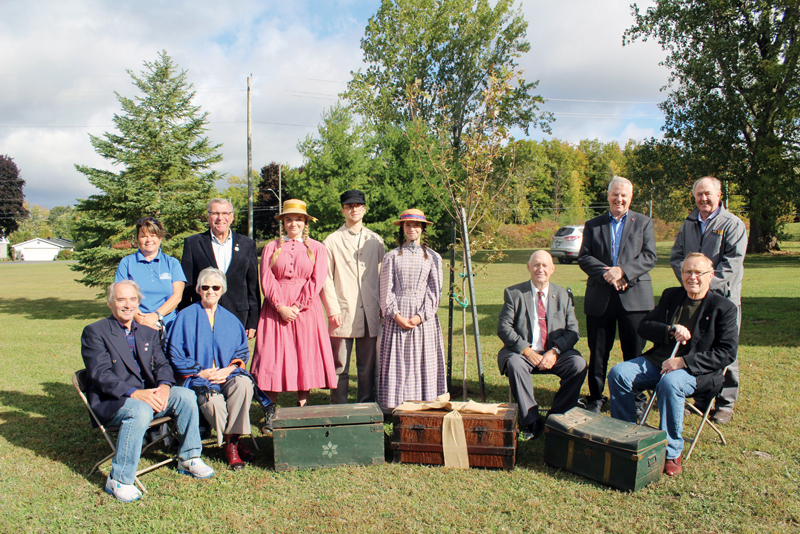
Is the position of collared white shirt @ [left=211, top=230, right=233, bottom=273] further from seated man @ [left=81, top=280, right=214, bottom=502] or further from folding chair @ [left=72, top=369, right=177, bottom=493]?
folding chair @ [left=72, top=369, right=177, bottom=493]

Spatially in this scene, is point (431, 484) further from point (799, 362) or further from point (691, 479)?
point (799, 362)

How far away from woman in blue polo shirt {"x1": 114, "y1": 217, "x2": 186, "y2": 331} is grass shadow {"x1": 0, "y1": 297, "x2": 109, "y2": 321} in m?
9.11

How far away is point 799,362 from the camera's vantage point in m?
6.39

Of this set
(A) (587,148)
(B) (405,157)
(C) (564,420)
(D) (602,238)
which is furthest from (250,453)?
(A) (587,148)

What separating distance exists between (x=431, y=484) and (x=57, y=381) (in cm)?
533

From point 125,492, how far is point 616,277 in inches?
162

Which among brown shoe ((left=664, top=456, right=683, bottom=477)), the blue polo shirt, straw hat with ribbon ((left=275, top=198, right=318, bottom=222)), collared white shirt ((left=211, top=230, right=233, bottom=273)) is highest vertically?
straw hat with ribbon ((left=275, top=198, right=318, bottom=222))

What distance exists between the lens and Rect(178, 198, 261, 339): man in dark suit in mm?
4680

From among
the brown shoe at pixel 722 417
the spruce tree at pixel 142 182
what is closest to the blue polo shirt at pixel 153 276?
the brown shoe at pixel 722 417

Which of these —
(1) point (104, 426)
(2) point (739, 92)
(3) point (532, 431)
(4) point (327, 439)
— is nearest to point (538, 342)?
(3) point (532, 431)

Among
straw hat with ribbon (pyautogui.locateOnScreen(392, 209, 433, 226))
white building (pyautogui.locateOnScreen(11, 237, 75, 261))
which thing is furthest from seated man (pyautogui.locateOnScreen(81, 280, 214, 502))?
white building (pyautogui.locateOnScreen(11, 237, 75, 261))

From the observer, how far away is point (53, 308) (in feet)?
47.1

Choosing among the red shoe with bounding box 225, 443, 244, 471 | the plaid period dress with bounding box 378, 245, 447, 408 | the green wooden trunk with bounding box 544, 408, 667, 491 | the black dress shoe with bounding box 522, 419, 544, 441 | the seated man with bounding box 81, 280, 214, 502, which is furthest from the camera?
the plaid period dress with bounding box 378, 245, 447, 408

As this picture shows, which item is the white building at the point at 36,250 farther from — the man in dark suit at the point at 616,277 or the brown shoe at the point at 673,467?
the brown shoe at the point at 673,467
